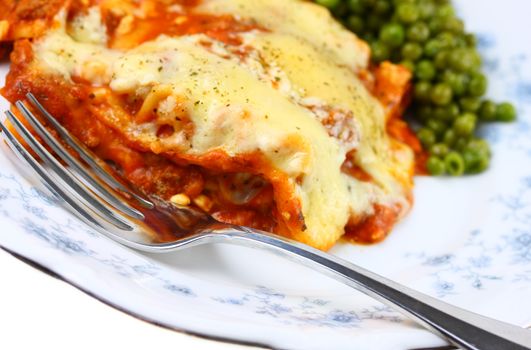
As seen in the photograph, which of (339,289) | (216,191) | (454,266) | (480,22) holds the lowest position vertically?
(339,289)

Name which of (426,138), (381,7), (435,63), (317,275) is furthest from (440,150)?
(317,275)

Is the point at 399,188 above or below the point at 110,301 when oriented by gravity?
above

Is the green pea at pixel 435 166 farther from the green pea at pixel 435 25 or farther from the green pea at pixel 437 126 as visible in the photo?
the green pea at pixel 435 25

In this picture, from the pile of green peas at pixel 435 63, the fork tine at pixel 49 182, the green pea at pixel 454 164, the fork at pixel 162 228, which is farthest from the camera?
the pile of green peas at pixel 435 63

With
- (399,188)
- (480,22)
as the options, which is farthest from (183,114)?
(480,22)

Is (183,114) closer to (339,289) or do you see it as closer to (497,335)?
(339,289)

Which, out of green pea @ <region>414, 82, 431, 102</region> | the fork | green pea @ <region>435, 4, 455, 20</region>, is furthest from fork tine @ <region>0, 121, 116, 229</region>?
green pea @ <region>435, 4, 455, 20</region>

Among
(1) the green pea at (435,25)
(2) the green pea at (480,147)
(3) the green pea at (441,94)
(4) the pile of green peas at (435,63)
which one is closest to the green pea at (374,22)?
(4) the pile of green peas at (435,63)

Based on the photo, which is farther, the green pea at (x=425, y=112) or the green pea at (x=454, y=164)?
the green pea at (x=425, y=112)
